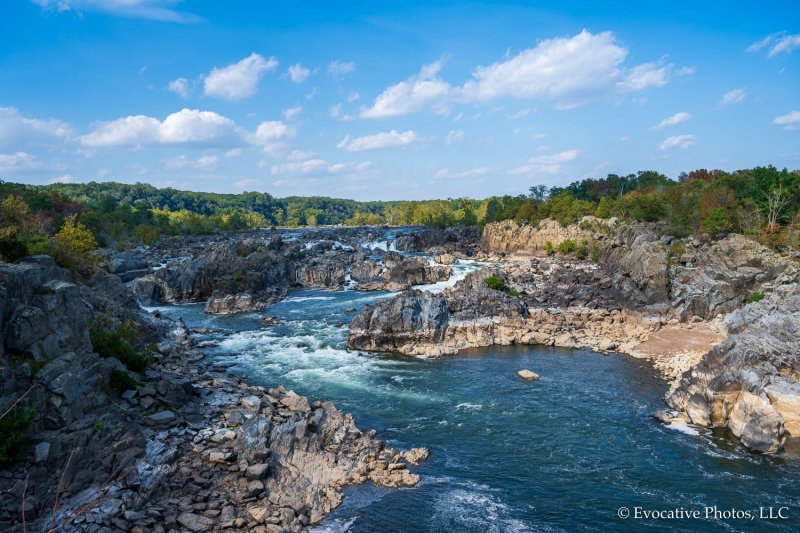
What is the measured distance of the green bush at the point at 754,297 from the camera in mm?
40750

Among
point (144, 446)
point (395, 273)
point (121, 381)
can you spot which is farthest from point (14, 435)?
point (395, 273)

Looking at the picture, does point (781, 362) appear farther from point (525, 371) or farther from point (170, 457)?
point (170, 457)

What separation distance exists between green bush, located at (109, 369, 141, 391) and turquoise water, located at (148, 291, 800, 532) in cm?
1000

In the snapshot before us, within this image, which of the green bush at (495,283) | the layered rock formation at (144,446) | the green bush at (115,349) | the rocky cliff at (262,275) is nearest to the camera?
the layered rock formation at (144,446)

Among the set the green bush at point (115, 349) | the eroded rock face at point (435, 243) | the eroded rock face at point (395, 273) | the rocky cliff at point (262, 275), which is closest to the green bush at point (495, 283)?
the eroded rock face at point (395, 273)

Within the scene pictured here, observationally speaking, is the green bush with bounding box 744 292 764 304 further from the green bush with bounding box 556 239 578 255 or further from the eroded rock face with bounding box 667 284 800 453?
the green bush with bounding box 556 239 578 255

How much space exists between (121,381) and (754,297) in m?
45.1

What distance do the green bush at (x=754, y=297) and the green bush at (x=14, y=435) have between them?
46.3 metres

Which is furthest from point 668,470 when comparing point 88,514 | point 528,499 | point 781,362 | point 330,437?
point 88,514

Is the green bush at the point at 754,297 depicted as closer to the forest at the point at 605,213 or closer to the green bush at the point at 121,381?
the forest at the point at 605,213

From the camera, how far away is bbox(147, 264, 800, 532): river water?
18.2 m

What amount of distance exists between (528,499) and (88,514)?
14.7m

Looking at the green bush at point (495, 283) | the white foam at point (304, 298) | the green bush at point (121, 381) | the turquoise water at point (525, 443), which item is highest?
the green bush at point (495, 283)

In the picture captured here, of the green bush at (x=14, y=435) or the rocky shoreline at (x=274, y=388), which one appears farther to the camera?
the rocky shoreline at (x=274, y=388)
